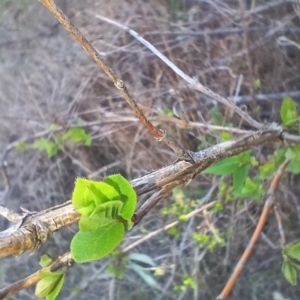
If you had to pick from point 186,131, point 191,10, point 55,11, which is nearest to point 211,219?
point 186,131

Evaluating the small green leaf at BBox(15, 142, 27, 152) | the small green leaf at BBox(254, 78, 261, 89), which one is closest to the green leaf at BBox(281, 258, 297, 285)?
the small green leaf at BBox(254, 78, 261, 89)

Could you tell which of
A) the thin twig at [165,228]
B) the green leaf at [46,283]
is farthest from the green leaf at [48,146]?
the green leaf at [46,283]

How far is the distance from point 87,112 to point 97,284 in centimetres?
46

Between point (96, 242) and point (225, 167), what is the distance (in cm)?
36

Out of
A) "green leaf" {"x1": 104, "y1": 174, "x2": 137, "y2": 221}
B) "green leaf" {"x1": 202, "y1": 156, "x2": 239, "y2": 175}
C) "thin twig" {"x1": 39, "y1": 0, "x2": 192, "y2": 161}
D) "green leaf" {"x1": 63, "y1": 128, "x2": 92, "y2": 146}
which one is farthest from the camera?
"green leaf" {"x1": 63, "y1": 128, "x2": 92, "y2": 146}

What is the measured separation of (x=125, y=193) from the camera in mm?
403

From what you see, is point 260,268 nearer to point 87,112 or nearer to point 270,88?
point 270,88

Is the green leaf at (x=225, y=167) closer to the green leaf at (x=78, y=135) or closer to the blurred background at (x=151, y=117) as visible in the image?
the blurred background at (x=151, y=117)

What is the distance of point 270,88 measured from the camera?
43.4 inches

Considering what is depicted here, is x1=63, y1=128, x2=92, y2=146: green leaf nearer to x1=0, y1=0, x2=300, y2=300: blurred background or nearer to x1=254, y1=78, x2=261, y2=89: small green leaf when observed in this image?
x1=0, y1=0, x2=300, y2=300: blurred background

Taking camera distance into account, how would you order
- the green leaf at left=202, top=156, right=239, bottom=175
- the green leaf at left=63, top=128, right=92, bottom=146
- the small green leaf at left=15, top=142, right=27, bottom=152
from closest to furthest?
the green leaf at left=202, top=156, right=239, bottom=175, the green leaf at left=63, top=128, right=92, bottom=146, the small green leaf at left=15, top=142, right=27, bottom=152

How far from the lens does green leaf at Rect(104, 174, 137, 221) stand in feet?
1.31

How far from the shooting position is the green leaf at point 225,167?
72 centimetres

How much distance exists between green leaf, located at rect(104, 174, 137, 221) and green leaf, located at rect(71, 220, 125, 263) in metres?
0.01
